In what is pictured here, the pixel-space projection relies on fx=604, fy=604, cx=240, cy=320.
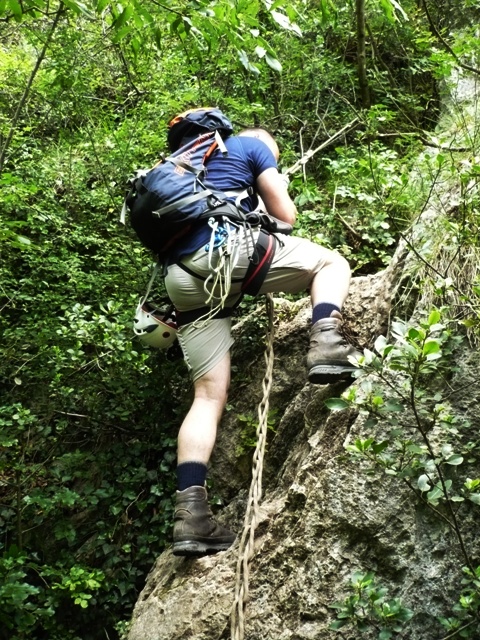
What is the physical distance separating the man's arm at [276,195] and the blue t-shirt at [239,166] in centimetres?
4

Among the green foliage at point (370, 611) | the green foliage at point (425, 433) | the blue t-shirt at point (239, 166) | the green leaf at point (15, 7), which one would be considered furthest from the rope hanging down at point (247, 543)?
the green leaf at point (15, 7)

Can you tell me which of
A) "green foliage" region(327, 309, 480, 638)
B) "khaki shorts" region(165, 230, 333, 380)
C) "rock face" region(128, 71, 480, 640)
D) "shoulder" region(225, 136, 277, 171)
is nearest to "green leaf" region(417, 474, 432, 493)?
A: "green foliage" region(327, 309, 480, 638)

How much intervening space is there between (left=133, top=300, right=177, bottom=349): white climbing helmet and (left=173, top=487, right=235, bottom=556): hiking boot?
0.96 m

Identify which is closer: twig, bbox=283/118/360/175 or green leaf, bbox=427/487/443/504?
green leaf, bbox=427/487/443/504

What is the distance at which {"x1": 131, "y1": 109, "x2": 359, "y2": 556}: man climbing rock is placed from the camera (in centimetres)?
304

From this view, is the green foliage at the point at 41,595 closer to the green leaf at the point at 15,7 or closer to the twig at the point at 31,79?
the twig at the point at 31,79

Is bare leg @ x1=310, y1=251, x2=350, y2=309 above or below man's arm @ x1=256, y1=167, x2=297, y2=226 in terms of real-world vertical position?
below

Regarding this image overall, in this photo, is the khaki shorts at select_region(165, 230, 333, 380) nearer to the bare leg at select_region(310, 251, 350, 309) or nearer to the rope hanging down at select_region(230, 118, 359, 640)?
Result: the bare leg at select_region(310, 251, 350, 309)

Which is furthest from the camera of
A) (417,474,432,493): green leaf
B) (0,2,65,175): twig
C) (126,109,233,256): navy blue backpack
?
(0,2,65,175): twig

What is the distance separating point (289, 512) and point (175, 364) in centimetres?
183

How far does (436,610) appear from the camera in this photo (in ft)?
7.86

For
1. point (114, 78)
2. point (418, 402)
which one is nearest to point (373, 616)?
point (418, 402)

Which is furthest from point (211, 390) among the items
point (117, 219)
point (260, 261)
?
point (117, 219)

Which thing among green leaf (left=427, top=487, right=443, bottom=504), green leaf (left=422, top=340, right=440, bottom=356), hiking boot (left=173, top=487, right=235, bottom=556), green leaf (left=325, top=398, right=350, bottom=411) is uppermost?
green leaf (left=422, top=340, right=440, bottom=356)
